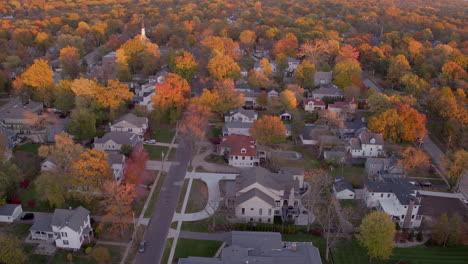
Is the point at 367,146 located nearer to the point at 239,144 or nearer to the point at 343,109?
the point at 343,109

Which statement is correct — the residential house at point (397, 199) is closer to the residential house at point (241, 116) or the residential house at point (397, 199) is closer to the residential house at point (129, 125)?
the residential house at point (241, 116)

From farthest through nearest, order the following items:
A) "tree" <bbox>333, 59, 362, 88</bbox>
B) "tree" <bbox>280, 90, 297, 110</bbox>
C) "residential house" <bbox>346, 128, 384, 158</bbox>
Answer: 1. "tree" <bbox>333, 59, 362, 88</bbox>
2. "tree" <bbox>280, 90, 297, 110</bbox>
3. "residential house" <bbox>346, 128, 384, 158</bbox>

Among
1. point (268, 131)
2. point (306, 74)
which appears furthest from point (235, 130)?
point (306, 74)

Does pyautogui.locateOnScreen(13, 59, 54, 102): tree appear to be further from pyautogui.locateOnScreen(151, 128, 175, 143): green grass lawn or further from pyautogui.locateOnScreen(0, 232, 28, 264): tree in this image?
pyautogui.locateOnScreen(0, 232, 28, 264): tree

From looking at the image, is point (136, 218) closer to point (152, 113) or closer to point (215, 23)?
point (152, 113)

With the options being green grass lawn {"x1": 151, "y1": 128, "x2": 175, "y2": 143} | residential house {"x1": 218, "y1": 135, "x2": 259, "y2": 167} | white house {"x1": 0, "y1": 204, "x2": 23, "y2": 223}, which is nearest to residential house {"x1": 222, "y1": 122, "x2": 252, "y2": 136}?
residential house {"x1": 218, "y1": 135, "x2": 259, "y2": 167}

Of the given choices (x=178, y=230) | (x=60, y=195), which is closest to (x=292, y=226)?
(x=178, y=230)

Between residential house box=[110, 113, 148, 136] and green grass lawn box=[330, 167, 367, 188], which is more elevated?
residential house box=[110, 113, 148, 136]
